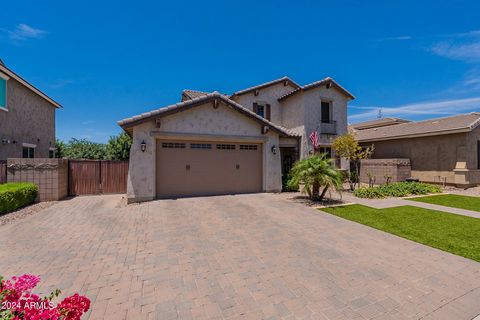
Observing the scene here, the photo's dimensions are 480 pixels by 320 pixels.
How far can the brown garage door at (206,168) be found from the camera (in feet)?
38.2

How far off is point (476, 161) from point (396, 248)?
53.9 feet

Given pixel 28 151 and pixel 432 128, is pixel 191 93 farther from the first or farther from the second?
pixel 432 128

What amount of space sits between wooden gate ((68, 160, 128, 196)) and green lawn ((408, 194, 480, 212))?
16448 mm

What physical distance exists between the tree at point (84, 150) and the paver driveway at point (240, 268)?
33.7 m

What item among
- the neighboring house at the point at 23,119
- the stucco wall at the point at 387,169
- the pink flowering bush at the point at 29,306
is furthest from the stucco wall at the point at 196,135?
the neighboring house at the point at 23,119

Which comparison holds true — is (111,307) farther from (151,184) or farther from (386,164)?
(386,164)

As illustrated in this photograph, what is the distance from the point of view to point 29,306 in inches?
Answer: 77.5

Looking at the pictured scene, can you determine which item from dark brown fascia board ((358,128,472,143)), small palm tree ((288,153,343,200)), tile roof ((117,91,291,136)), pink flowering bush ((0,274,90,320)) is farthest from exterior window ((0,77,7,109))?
dark brown fascia board ((358,128,472,143))

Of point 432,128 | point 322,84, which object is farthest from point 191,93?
point 432,128

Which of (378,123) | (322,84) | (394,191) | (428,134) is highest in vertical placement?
(322,84)

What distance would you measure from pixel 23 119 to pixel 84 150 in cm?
2479

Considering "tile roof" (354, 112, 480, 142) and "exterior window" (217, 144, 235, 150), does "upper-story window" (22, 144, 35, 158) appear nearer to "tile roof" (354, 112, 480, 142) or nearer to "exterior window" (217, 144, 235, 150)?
"exterior window" (217, 144, 235, 150)

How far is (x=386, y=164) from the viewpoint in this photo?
16.7 metres

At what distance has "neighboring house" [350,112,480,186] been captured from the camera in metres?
15.2
